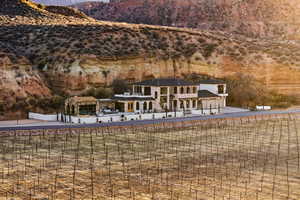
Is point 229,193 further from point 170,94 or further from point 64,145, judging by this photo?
point 170,94

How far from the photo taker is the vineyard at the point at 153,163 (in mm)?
19531

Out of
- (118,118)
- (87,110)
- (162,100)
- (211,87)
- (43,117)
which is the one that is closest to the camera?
(118,118)

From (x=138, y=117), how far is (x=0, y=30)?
113 ft

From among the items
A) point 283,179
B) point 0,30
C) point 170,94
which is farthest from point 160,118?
point 0,30

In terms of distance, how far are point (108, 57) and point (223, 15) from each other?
216 feet

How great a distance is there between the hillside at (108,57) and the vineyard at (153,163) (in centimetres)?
1761

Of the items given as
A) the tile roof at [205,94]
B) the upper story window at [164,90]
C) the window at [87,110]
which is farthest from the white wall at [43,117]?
the tile roof at [205,94]

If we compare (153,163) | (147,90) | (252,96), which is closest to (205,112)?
(147,90)

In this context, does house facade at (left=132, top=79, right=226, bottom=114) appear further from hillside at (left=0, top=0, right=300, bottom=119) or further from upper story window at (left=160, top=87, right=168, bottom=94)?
hillside at (left=0, top=0, right=300, bottom=119)

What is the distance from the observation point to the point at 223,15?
395 feet

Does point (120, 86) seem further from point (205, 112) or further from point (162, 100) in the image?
point (205, 112)

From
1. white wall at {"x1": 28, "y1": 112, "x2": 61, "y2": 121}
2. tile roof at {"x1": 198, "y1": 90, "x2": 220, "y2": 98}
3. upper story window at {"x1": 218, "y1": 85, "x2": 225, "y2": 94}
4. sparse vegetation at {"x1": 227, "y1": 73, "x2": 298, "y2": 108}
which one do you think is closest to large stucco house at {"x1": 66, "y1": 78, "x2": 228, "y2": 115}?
tile roof at {"x1": 198, "y1": 90, "x2": 220, "y2": 98}

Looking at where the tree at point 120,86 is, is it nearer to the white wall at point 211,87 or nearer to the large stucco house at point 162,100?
the large stucco house at point 162,100

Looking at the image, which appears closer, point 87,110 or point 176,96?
point 87,110
